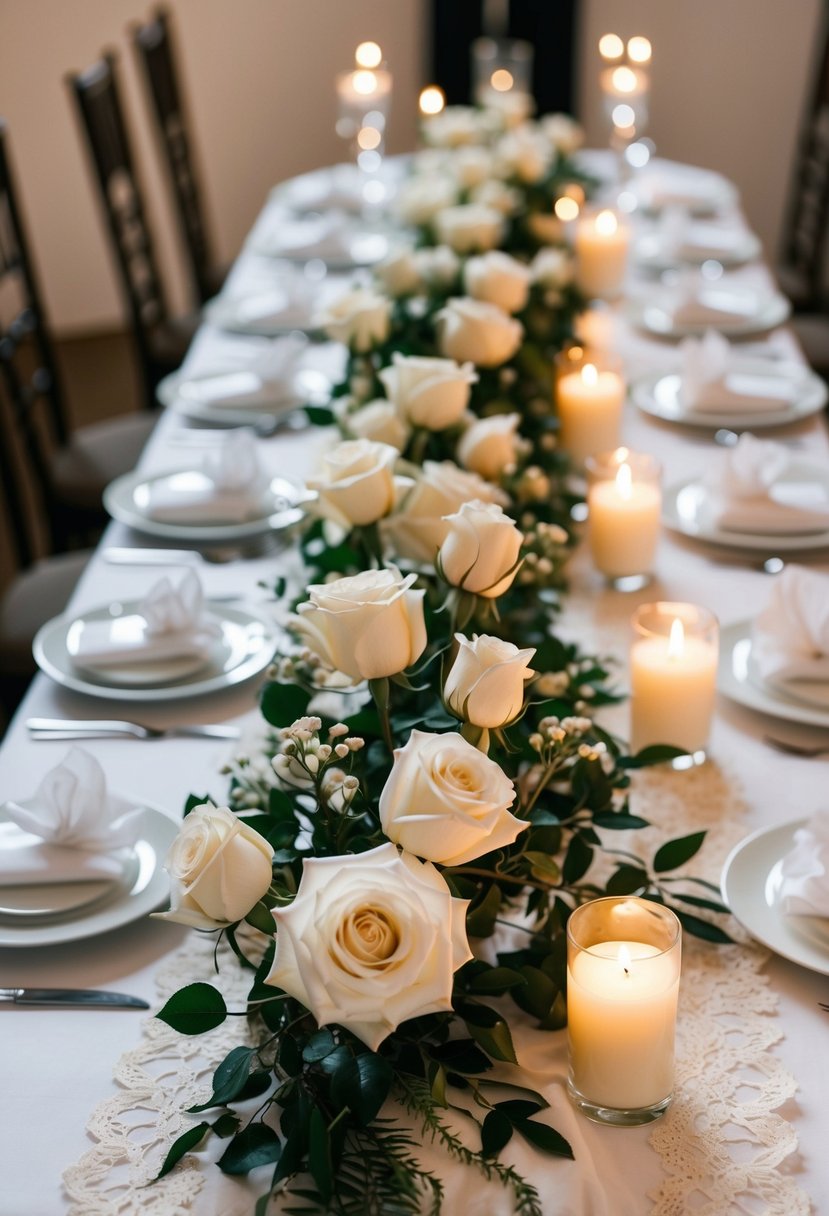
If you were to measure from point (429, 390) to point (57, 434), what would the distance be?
176cm

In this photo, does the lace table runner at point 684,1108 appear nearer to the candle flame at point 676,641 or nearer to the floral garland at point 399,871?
the floral garland at point 399,871

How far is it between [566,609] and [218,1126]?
3.14ft

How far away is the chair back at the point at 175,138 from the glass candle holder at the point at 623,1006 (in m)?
3.45

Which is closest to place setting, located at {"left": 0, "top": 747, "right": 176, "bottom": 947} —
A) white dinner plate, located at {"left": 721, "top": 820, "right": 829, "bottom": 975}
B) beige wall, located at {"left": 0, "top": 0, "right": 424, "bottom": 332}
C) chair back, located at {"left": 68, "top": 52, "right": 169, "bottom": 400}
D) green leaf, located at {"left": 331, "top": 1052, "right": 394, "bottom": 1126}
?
green leaf, located at {"left": 331, "top": 1052, "right": 394, "bottom": 1126}

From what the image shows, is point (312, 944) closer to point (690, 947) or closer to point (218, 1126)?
point (218, 1126)

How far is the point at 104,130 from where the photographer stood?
132 inches

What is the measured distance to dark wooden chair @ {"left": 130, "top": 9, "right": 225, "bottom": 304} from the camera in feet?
12.9

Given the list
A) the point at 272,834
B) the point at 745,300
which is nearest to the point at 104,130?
the point at 745,300

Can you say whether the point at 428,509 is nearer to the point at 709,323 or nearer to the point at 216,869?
the point at 216,869

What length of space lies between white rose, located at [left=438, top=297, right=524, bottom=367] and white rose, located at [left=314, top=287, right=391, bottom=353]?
86 millimetres

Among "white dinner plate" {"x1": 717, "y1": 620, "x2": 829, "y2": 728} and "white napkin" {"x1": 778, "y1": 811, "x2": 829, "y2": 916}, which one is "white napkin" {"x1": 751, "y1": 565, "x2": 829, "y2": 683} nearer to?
"white dinner plate" {"x1": 717, "y1": 620, "x2": 829, "y2": 728}

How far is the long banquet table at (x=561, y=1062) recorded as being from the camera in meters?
0.94

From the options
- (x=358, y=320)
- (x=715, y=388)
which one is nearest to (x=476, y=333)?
(x=358, y=320)

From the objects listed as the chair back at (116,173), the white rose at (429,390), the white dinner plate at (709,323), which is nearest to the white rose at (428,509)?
the white rose at (429,390)
